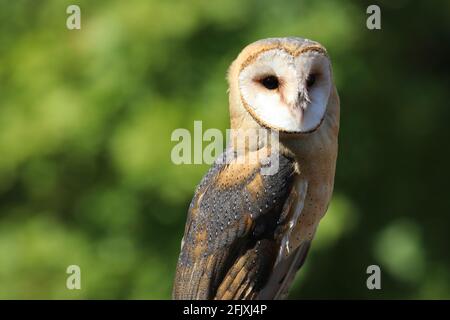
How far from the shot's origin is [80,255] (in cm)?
435

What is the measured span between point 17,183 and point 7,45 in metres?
0.80

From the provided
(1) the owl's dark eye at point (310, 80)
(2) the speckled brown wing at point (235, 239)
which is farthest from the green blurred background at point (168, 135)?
(1) the owl's dark eye at point (310, 80)

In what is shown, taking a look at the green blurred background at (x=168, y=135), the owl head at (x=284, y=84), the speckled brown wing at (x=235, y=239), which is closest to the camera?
the owl head at (x=284, y=84)

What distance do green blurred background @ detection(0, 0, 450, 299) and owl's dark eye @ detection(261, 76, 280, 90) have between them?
57.5 inches

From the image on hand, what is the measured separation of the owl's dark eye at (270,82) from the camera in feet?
7.86

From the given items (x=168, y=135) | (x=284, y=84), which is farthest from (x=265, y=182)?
(x=168, y=135)

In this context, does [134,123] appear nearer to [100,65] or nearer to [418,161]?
[100,65]

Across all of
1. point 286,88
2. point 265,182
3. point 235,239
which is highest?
point 286,88

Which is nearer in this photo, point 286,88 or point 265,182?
point 286,88

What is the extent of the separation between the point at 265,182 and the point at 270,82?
295mm

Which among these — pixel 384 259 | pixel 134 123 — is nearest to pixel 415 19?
pixel 384 259

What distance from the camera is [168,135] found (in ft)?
12.9

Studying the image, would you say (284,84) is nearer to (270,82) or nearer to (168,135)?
(270,82)

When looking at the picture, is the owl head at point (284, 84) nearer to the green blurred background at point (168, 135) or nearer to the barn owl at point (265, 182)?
the barn owl at point (265, 182)
